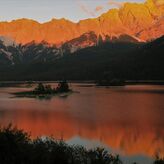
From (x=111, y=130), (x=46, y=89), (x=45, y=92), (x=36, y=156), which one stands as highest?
(x=36, y=156)

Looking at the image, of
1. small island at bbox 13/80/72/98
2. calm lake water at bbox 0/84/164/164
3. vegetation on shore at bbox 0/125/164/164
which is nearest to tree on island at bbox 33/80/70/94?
small island at bbox 13/80/72/98

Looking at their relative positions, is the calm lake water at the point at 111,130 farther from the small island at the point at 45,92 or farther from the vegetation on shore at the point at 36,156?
the small island at the point at 45,92

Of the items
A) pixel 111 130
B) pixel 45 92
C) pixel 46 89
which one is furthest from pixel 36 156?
pixel 46 89

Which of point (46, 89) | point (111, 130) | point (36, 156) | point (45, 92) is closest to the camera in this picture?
→ point (36, 156)

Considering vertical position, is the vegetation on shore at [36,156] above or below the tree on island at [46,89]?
above

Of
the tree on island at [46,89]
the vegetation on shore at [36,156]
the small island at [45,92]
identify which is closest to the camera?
the vegetation on shore at [36,156]

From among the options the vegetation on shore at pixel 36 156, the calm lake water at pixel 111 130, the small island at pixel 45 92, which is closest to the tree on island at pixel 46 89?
the small island at pixel 45 92

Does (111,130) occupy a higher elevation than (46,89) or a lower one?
lower

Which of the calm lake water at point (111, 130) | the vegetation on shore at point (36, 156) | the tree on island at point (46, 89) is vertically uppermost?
the vegetation on shore at point (36, 156)

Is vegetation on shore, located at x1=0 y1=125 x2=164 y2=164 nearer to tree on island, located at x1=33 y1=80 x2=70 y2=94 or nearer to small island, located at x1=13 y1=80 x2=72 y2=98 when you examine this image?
small island, located at x1=13 y1=80 x2=72 y2=98

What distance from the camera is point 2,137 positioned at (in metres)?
32.0

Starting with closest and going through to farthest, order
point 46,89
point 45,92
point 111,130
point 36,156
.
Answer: point 36,156
point 111,130
point 45,92
point 46,89

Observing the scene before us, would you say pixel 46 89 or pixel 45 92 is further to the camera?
pixel 46 89

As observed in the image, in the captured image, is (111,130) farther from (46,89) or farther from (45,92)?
(46,89)
